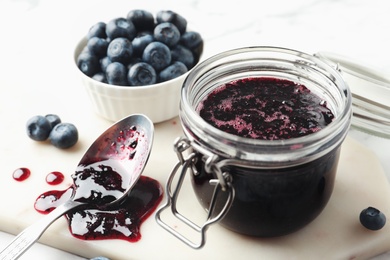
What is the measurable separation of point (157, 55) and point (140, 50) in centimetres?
8

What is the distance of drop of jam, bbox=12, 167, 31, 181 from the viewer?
1.54 metres

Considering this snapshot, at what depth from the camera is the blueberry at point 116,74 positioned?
1.65m

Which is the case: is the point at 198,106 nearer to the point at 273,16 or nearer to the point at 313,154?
the point at 313,154

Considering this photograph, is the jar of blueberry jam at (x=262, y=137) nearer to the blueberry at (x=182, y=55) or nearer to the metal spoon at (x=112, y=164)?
the metal spoon at (x=112, y=164)

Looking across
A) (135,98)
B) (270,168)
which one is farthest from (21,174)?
(270,168)

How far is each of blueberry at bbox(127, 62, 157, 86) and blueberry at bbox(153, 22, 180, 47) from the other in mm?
113

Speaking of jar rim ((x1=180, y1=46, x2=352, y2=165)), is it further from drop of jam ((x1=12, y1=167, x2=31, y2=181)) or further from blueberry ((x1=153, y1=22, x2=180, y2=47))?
drop of jam ((x1=12, y1=167, x2=31, y2=181))

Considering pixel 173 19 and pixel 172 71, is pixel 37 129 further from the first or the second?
pixel 173 19

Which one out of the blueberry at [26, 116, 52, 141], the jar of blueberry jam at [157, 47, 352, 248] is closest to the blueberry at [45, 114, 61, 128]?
the blueberry at [26, 116, 52, 141]

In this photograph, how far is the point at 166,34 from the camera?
5.65 ft

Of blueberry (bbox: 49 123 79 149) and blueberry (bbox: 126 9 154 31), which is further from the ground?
blueberry (bbox: 126 9 154 31)

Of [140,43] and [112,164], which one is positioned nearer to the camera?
[112,164]

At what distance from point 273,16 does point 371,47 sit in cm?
41

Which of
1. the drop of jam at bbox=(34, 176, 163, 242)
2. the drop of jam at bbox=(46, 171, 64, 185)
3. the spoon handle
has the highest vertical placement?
the spoon handle
